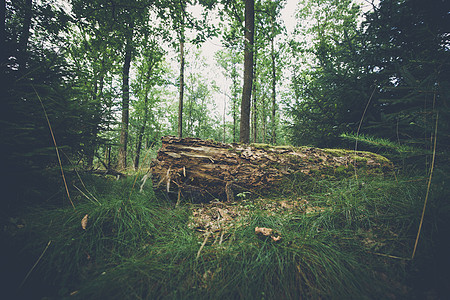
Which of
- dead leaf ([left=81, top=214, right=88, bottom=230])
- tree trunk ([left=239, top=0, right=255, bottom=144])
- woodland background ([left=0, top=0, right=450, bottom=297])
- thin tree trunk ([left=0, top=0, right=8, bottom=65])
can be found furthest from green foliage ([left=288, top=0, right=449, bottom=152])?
thin tree trunk ([left=0, top=0, right=8, bottom=65])

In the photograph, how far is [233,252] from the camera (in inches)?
48.9

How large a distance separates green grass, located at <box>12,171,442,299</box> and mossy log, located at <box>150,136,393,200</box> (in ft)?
2.36

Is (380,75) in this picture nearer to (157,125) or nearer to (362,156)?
(362,156)

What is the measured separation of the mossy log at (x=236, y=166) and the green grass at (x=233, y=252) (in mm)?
718

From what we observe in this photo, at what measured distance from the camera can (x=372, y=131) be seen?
3230mm

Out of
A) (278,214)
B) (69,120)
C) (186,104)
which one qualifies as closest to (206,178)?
(278,214)

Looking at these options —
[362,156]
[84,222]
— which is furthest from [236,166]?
[362,156]

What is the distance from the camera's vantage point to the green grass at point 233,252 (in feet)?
3.23

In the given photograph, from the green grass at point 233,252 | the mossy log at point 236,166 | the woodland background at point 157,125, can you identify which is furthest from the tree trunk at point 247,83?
the green grass at point 233,252

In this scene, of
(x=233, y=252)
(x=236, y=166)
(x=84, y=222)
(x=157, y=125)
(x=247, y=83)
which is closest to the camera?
(x=233, y=252)

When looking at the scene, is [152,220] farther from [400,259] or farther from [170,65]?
[170,65]

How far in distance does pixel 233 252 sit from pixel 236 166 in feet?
4.84

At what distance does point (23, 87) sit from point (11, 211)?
4.89 feet

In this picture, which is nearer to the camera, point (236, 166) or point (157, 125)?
point (236, 166)
